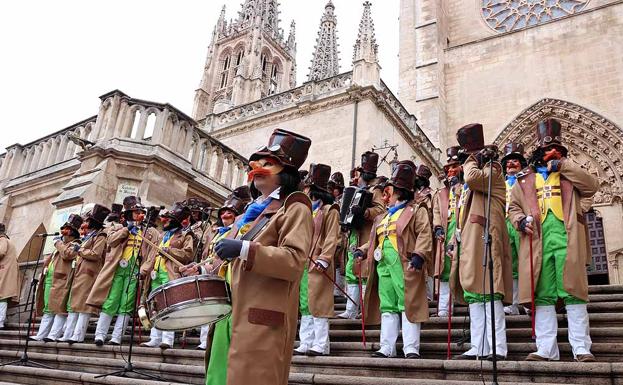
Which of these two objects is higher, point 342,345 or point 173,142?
point 173,142

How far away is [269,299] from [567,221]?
10.7 ft

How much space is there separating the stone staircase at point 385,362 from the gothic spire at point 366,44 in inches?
417

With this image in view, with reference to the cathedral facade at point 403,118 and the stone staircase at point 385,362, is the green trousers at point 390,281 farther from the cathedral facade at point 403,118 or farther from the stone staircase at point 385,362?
the cathedral facade at point 403,118

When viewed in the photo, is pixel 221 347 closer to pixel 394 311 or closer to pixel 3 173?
pixel 394 311

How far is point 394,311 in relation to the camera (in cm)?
531

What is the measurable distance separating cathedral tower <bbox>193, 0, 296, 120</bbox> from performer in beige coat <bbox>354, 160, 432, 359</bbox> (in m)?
33.5

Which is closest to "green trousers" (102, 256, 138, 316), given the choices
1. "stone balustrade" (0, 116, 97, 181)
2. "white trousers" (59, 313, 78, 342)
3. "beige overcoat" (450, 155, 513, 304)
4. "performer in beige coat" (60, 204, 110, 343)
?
"performer in beige coat" (60, 204, 110, 343)

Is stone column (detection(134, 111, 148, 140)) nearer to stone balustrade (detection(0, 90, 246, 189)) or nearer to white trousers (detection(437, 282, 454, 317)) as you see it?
stone balustrade (detection(0, 90, 246, 189))

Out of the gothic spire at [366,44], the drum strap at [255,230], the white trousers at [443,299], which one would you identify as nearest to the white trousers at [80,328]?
the white trousers at [443,299]

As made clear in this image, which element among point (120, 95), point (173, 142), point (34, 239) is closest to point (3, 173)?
point (34, 239)

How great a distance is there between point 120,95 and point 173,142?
1.60 meters

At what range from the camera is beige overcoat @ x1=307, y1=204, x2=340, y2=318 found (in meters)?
5.73

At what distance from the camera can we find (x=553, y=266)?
4734 millimetres

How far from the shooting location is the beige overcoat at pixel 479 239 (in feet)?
16.3
